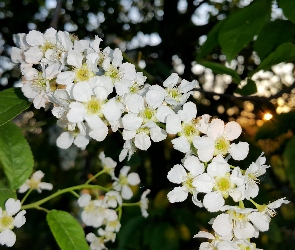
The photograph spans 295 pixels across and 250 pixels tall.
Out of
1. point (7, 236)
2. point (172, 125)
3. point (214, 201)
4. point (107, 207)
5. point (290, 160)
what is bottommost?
point (107, 207)

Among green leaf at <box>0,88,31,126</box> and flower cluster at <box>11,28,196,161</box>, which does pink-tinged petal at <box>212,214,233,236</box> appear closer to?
flower cluster at <box>11,28,196,161</box>

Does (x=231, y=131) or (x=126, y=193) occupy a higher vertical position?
(x=231, y=131)

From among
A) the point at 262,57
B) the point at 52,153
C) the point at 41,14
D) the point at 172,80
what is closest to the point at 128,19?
the point at 41,14

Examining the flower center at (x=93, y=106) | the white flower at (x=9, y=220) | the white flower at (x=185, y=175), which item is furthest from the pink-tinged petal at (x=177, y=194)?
the white flower at (x=9, y=220)

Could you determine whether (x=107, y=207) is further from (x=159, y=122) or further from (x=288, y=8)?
(x=288, y=8)

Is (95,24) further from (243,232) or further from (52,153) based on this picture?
(243,232)

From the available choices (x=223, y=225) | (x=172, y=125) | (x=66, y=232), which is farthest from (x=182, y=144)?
(x=66, y=232)

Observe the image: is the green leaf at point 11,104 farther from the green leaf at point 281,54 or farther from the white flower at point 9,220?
the green leaf at point 281,54
